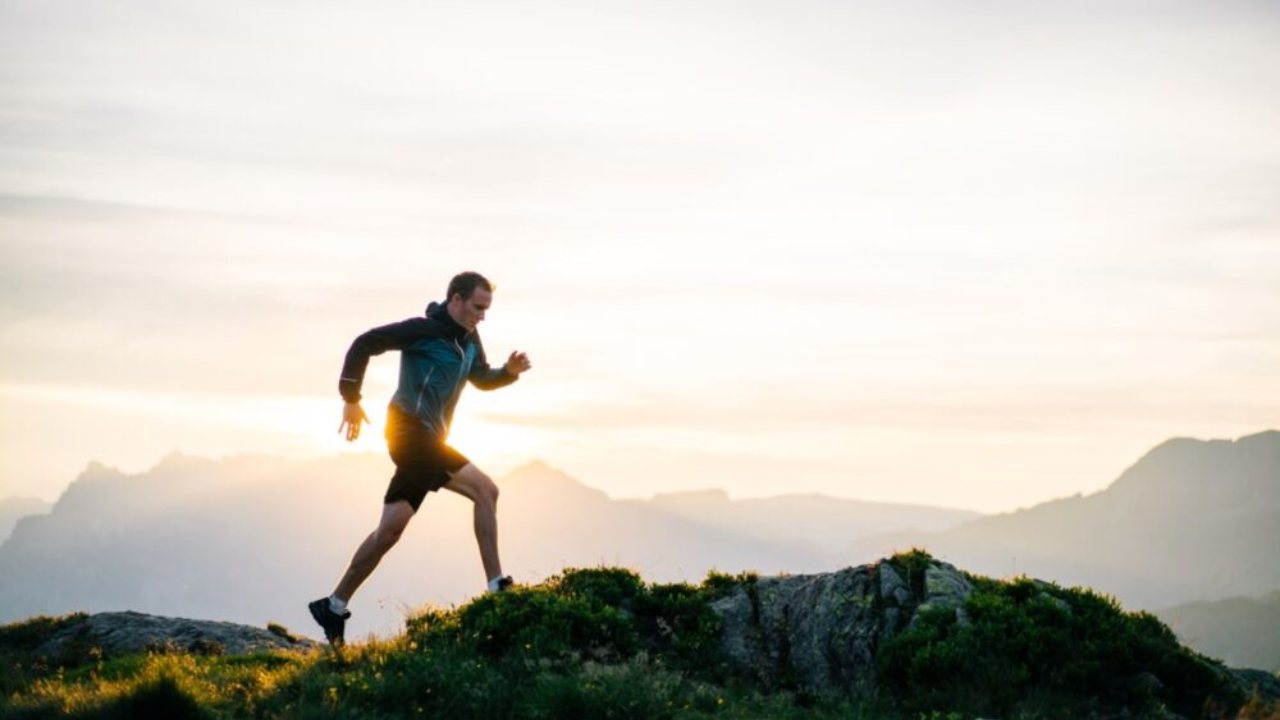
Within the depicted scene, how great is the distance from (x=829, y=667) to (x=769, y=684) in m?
0.73

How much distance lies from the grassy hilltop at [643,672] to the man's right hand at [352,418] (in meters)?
2.29

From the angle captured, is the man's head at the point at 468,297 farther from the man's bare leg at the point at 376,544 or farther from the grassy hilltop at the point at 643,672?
the grassy hilltop at the point at 643,672

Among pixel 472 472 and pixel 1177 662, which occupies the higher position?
pixel 472 472

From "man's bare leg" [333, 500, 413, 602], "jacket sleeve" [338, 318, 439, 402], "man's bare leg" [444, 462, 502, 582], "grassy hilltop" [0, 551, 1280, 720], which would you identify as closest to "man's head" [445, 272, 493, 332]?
"jacket sleeve" [338, 318, 439, 402]

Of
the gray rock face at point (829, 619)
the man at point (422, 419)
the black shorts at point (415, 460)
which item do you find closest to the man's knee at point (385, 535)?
the man at point (422, 419)

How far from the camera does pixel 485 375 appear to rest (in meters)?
14.3

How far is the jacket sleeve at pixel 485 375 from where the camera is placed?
1422 cm

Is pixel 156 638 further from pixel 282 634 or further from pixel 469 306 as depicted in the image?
pixel 469 306

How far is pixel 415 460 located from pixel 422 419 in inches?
20.5

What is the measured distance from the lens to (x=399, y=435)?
13.2 meters

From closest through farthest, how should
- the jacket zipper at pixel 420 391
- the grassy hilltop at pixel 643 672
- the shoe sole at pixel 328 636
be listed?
the grassy hilltop at pixel 643 672
the shoe sole at pixel 328 636
the jacket zipper at pixel 420 391

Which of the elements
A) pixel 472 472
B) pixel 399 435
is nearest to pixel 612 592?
pixel 472 472

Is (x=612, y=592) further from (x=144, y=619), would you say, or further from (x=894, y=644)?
(x=144, y=619)

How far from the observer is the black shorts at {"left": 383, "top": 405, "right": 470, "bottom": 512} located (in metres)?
13.0
